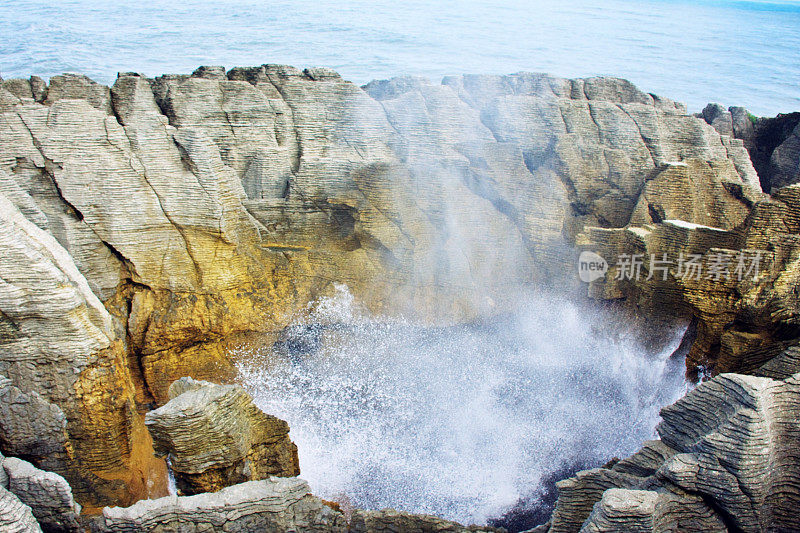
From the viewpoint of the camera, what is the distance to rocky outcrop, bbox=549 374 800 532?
17.0ft

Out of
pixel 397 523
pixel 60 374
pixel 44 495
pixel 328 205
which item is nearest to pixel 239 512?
pixel 397 523

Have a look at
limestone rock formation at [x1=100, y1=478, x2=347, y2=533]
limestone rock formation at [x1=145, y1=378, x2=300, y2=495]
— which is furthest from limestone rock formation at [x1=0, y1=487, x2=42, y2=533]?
limestone rock formation at [x1=145, y1=378, x2=300, y2=495]

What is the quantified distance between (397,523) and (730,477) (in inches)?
138

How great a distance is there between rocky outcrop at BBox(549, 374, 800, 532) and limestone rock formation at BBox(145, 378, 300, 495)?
387 cm

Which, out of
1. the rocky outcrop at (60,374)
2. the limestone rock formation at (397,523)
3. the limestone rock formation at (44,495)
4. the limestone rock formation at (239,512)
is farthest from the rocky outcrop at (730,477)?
the rocky outcrop at (60,374)

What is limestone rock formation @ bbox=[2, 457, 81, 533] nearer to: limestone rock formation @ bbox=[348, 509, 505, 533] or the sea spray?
limestone rock formation @ bbox=[348, 509, 505, 533]

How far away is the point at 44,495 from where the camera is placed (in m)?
5.96

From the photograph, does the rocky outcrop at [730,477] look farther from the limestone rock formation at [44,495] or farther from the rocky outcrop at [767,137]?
the rocky outcrop at [767,137]

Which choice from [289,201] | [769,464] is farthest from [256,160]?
[769,464]

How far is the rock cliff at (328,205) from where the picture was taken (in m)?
8.10

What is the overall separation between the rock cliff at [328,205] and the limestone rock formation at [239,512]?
1931 mm

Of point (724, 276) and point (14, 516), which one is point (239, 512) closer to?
point (14, 516)

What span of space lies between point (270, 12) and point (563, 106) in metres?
15.7

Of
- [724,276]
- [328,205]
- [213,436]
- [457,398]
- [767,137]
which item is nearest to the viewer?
[213,436]
